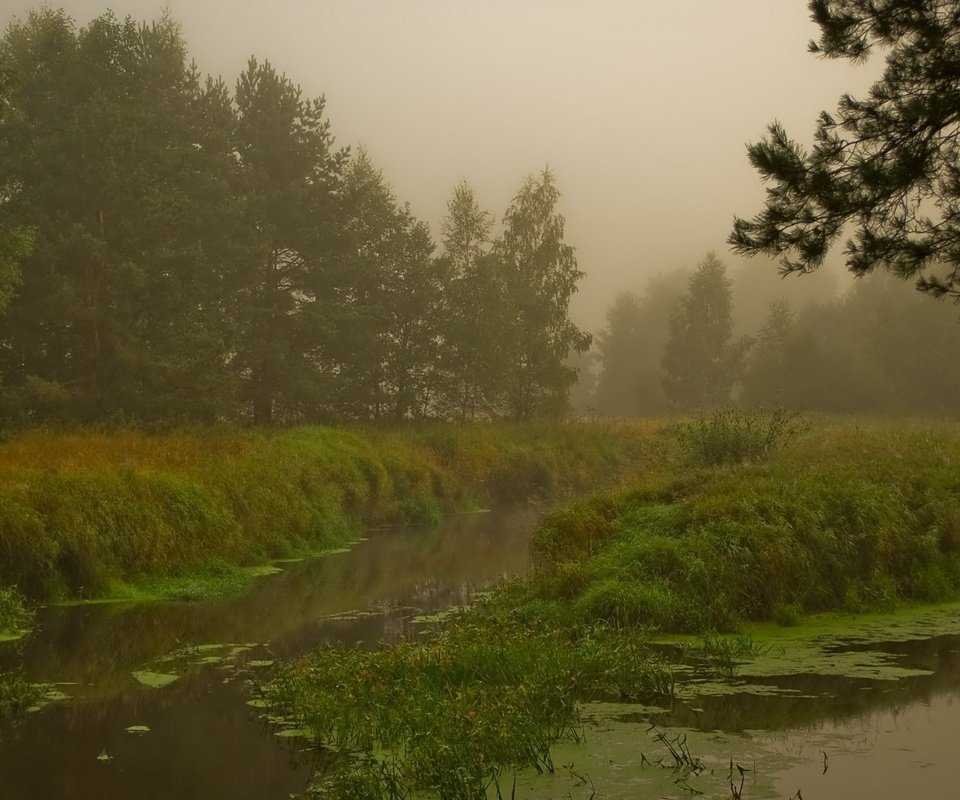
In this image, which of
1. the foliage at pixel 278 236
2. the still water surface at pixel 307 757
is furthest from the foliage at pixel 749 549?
the foliage at pixel 278 236

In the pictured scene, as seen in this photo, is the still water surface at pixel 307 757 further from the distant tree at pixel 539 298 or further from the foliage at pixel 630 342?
the foliage at pixel 630 342

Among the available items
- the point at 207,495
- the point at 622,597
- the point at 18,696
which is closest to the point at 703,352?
the point at 207,495

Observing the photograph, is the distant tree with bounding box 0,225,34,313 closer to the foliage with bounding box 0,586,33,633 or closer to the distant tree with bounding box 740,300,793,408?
the foliage with bounding box 0,586,33,633

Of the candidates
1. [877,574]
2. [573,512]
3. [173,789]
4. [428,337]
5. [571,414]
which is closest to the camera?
[173,789]

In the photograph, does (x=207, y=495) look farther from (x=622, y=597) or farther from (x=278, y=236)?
(x=278, y=236)

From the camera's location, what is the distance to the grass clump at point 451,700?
738 cm

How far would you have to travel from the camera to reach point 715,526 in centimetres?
1353

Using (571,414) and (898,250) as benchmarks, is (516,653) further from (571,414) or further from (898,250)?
(571,414)

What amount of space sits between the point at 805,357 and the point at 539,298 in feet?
73.8

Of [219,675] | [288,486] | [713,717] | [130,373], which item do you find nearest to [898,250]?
[713,717]

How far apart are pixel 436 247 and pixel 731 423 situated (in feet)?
70.3

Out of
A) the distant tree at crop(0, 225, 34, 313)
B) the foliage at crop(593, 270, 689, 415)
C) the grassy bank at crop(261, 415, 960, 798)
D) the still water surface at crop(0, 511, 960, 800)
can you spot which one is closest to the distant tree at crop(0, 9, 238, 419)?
the distant tree at crop(0, 225, 34, 313)

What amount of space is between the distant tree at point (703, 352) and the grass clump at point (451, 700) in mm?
60899

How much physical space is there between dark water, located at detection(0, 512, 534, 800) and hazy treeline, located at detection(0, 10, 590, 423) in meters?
10.7
